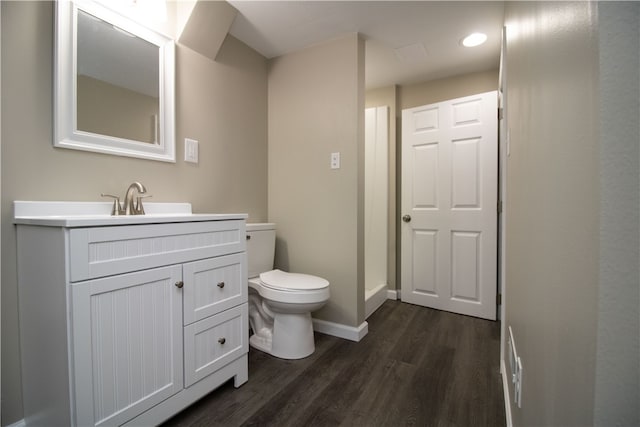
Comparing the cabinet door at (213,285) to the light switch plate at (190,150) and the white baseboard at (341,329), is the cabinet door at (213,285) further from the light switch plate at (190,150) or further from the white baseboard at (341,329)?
the white baseboard at (341,329)

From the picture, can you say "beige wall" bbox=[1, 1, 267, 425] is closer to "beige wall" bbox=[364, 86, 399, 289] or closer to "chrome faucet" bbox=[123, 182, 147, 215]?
"chrome faucet" bbox=[123, 182, 147, 215]

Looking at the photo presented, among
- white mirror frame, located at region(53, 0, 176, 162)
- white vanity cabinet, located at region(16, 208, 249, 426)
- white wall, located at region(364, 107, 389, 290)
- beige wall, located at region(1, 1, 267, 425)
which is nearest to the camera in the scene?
white vanity cabinet, located at region(16, 208, 249, 426)

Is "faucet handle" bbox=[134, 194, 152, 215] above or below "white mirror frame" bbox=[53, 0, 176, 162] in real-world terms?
below

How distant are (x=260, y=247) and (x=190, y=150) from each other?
2.68 feet

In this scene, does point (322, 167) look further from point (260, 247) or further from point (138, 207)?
point (138, 207)

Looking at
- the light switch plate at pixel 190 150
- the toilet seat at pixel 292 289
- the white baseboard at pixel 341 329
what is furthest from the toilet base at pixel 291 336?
the light switch plate at pixel 190 150

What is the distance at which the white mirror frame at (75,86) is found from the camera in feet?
3.79

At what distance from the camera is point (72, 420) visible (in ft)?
2.89

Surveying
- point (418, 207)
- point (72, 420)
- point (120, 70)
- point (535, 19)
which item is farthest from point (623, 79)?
point (418, 207)

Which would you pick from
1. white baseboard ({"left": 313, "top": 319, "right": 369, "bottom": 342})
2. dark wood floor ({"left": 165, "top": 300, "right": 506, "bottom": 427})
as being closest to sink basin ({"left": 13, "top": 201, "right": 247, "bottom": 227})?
dark wood floor ({"left": 165, "top": 300, "right": 506, "bottom": 427})

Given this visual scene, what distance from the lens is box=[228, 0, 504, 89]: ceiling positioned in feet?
5.56

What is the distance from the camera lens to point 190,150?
67.6 inches

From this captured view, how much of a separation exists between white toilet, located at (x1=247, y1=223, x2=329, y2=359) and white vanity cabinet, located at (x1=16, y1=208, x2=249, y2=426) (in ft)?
1.38

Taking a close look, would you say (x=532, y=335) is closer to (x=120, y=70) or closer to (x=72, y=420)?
(x=72, y=420)
